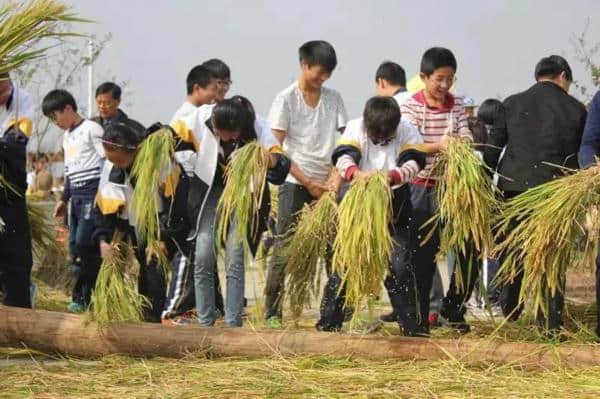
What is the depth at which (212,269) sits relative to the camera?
6.55 m

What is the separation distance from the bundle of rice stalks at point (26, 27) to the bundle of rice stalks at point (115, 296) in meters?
1.31

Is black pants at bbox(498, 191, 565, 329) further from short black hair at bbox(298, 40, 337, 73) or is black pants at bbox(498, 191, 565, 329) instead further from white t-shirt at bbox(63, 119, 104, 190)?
white t-shirt at bbox(63, 119, 104, 190)

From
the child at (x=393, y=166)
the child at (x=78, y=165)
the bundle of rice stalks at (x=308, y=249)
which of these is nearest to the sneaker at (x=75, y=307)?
the child at (x=78, y=165)

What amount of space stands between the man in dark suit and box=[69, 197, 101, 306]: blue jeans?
8.89 ft

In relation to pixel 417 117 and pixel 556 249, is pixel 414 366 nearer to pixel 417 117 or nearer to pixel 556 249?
pixel 556 249

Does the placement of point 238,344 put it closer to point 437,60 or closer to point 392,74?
point 437,60

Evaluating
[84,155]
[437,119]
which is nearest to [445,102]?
[437,119]

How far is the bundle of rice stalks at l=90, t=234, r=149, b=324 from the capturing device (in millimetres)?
6059

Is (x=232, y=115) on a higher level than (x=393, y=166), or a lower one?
higher

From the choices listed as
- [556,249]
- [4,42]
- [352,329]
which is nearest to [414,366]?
[352,329]

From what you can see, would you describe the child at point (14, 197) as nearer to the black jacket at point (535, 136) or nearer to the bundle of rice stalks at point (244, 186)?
the bundle of rice stalks at point (244, 186)

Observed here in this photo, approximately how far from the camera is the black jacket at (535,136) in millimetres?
6559

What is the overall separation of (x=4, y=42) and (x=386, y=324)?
3127 mm

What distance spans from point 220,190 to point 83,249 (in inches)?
69.2
